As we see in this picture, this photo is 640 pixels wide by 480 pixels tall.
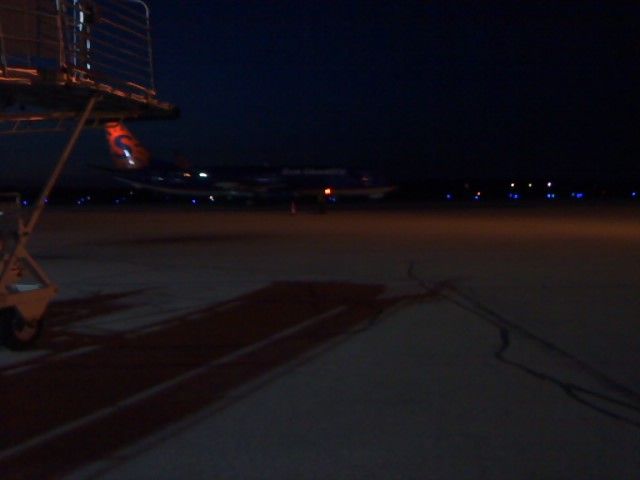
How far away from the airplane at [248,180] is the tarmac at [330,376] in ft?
157

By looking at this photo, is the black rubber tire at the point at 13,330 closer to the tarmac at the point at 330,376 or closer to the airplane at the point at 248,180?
the tarmac at the point at 330,376

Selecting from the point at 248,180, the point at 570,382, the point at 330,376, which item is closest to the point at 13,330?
the point at 330,376

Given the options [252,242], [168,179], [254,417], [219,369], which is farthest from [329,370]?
[168,179]

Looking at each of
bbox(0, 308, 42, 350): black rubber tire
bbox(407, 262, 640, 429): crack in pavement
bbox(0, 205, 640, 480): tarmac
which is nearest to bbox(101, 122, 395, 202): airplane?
bbox(0, 205, 640, 480): tarmac

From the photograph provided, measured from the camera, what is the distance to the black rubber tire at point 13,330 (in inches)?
384

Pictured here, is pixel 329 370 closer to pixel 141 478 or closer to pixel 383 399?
pixel 383 399

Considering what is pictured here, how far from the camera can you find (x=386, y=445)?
6598 millimetres

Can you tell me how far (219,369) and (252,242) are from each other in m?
18.1

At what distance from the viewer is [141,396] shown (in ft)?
26.2

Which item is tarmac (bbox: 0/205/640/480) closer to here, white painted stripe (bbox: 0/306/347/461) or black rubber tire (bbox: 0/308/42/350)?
white painted stripe (bbox: 0/306/347/461)

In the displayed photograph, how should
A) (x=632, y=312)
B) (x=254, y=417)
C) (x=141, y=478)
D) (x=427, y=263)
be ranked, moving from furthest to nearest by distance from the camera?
(x=427, y=263) → (x=632, y=312) → (x=254, y=417) → (x=141, y=478)

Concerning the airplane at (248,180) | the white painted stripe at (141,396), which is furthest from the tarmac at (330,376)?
the airplane at (248,180)

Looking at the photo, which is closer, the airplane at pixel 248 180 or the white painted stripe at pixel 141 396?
the white painted stripe at pixel 141 396

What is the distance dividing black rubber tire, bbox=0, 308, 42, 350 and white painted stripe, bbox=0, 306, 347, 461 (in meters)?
2.11
